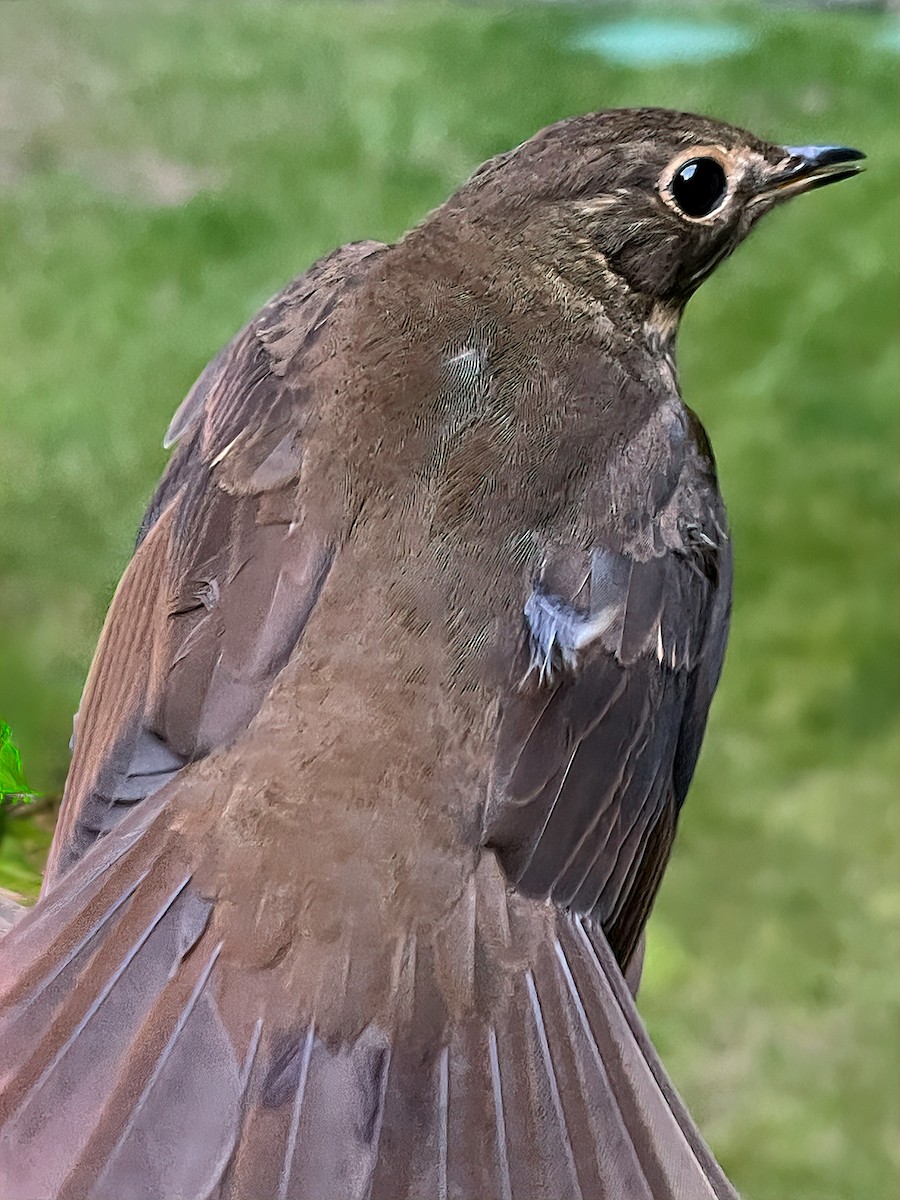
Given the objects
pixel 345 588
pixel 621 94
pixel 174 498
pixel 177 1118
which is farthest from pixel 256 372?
pixel 621 94

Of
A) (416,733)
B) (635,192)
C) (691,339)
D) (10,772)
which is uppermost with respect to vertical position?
(691,339)

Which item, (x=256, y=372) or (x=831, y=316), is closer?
(x=256, y=372)

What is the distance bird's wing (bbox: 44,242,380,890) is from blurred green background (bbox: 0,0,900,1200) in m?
1.06

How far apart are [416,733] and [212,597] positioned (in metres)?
0.29

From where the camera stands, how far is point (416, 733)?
1378 millimetres

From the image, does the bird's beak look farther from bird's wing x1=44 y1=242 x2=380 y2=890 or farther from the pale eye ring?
bird's wing x1=44 y1=242 x2=380 y2=890

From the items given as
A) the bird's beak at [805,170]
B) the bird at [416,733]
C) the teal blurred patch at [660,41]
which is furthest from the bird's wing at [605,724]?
the teal blurred patch at [660,41]

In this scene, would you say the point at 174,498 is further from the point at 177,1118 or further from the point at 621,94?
the point at 621,94

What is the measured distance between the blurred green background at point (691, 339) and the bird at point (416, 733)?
1205 mm

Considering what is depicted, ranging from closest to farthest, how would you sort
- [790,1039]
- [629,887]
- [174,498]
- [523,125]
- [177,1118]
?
1. [177,1118]
2. [629,887]
3. [174,498]
4. [790,1039]
5. [523,125]

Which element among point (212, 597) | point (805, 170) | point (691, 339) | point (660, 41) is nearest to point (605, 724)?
point (212, 597)

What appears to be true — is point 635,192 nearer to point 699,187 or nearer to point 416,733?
point 699,187

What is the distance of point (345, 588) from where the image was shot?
1.45 metres

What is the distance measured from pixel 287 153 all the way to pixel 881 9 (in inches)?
65.8
